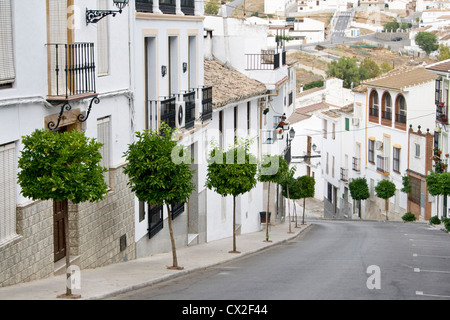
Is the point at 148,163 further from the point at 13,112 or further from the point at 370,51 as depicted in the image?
the point at 370,51

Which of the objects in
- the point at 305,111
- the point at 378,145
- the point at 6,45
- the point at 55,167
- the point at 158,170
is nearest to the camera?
the point at 55,167

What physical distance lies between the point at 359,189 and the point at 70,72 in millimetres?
41628

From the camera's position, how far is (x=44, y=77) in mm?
13430

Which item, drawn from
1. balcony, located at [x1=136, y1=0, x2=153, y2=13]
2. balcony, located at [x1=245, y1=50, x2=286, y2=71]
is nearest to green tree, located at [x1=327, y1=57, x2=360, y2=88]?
balcony, located at [x1=245, y1=50, x2=286, y2=71]

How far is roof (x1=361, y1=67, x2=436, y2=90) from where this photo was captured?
52.6 m

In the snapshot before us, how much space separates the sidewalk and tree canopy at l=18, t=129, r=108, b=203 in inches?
61.3

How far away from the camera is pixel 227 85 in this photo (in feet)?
96.6

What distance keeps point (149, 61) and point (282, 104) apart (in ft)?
68.4

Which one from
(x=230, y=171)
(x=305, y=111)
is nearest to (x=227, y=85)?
(x=230, y=171)

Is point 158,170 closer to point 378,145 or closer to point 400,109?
point 400,109

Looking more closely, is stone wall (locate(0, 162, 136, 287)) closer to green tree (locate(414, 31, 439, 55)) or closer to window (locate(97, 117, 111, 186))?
window (locate(97, 117, 111, 186))

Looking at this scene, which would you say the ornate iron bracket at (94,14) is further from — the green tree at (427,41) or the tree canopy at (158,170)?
the green tree at (427,41)

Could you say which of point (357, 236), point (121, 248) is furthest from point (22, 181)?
point (357, 236)

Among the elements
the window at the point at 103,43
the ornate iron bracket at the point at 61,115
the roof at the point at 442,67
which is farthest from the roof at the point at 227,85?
the roof at the point at 442,67
